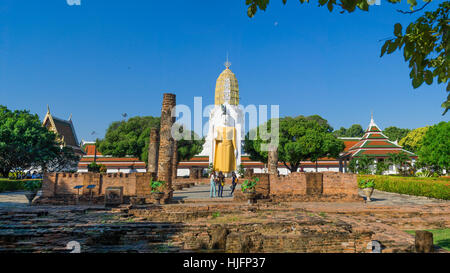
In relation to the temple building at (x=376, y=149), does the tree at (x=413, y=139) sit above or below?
above

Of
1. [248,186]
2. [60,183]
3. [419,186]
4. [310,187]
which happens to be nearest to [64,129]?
[60,183]

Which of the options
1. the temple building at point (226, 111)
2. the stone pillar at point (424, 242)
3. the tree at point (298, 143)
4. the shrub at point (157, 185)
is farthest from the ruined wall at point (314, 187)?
the temple building at point (226, 111)

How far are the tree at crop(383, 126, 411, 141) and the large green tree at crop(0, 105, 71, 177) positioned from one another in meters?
59.6

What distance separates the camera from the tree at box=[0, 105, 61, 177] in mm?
23359

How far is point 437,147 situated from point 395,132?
42726 millimetres

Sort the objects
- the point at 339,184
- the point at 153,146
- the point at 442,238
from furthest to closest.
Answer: the point at 153,146, the point at 339,184, the point at 442,238

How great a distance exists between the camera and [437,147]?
2517cm

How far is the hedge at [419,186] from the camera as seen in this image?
1525cm

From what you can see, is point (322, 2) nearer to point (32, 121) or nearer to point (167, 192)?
point (167, 192)

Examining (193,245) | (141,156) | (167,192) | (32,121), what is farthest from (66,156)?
(193,245)

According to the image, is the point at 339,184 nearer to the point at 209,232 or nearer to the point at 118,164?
the point at 209,232

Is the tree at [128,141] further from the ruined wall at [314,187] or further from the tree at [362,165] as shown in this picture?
the ruined wall at [314,187]

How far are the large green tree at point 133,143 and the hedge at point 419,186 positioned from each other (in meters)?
21.2

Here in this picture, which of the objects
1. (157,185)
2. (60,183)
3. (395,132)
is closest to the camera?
(157,185)
